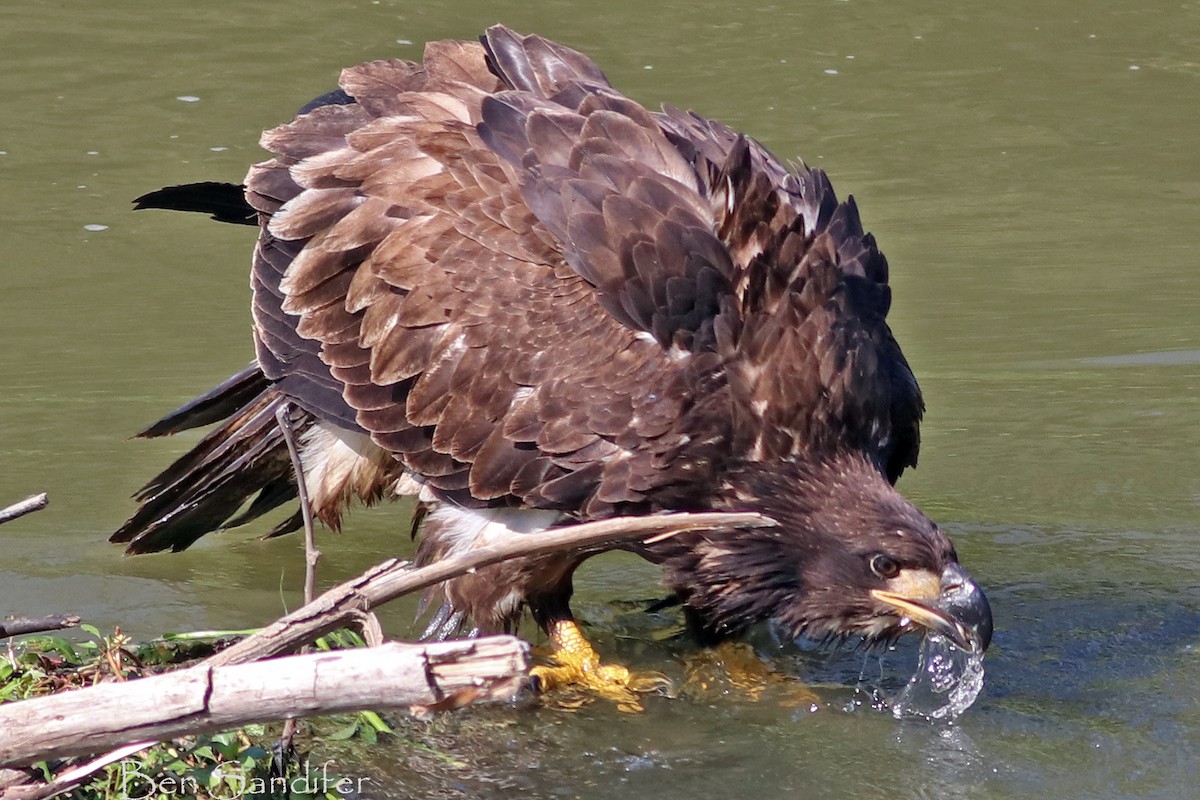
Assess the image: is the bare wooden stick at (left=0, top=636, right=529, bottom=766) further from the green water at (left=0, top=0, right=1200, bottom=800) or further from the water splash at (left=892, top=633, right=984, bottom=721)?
the water splash at (left=892, top=633, right=984, bottom=721)

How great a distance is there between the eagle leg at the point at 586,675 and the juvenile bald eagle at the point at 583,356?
0.02 meters

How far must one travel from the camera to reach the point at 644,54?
458 inches

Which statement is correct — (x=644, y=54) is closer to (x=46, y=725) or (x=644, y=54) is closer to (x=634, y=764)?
(x=634, y=764)

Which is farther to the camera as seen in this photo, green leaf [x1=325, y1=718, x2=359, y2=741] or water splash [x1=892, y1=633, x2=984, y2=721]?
water splash [x1=892, y1=633, x2=984, y2=721]

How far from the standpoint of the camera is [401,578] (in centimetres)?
330

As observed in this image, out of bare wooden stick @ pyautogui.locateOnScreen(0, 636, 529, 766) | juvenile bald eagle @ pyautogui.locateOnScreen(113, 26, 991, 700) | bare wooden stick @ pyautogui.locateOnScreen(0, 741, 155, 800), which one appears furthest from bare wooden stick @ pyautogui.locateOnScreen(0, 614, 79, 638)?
juvenile bald eagle @ pyautogui.locateOnScreen(113, 26, 991, 700)

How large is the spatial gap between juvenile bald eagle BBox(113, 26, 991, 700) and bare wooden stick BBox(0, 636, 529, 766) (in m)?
1.99

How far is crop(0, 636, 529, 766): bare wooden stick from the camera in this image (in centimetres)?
276

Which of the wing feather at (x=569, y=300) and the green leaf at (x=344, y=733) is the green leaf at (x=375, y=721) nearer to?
the green leaf at (x=344, y=733)

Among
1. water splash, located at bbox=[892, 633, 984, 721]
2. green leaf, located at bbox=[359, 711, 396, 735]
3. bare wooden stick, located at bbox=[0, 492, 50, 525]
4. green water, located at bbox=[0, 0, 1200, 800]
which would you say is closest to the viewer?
bare wooden stick, located at bbox=[0, 492, 50, 525]

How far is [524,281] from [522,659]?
2.40 meters

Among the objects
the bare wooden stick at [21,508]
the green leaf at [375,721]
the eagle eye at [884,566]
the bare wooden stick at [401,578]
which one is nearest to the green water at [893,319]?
the green leaf at [375,721]

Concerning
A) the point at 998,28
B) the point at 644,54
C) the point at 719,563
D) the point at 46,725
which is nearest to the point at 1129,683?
the point at 719,563

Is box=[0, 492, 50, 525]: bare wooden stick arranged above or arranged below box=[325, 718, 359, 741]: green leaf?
above
